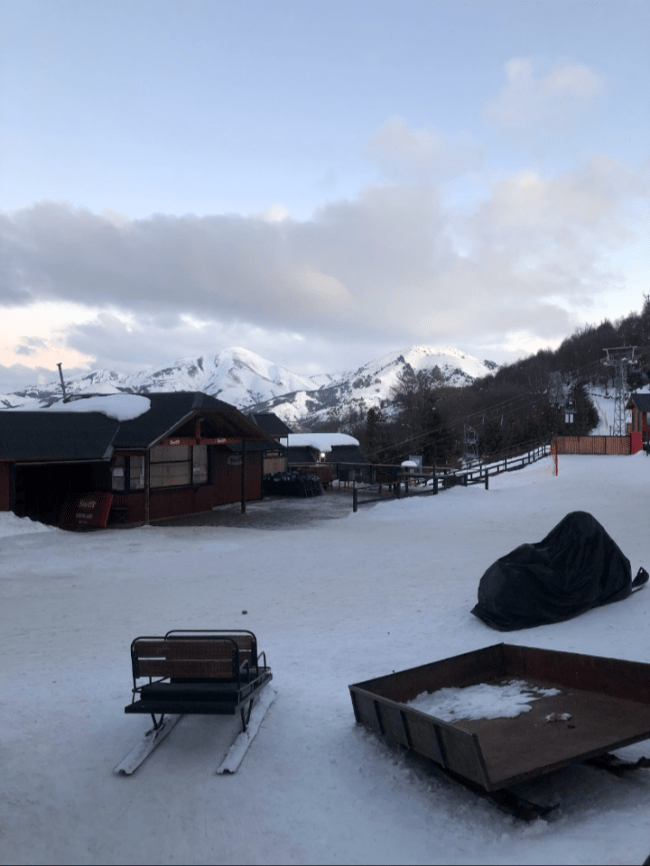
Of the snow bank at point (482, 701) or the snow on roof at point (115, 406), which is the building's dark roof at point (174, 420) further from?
the snow bank at point (482, 701)

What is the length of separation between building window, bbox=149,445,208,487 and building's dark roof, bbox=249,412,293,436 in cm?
928

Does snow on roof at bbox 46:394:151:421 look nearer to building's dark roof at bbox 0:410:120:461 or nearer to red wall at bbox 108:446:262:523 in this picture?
building's dark roof at bbox 0:410:120:461

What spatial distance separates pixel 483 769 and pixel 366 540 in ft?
46.4

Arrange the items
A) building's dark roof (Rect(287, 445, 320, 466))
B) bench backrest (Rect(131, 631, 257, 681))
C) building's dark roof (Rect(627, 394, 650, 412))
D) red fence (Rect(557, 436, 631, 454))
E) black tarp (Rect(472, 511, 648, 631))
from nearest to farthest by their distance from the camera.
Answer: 1. bench backrest (Rect(131, 631, 257, 681))
2. black tarp (Rect(472, 511, 648, 631))
3. red fence (Rect(557, 436, 631, 454))
4. building's dark roof (Rect(627, 394, 650, 412))
5. building's dark roof (Rect(287, 445, 320, 466))

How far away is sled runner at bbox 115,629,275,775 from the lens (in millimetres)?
6102

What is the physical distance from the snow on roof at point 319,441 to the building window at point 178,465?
711 inches

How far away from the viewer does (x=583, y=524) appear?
10.8 meters

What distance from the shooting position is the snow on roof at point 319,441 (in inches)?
1731

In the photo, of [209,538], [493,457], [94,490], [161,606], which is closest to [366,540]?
[209,538]

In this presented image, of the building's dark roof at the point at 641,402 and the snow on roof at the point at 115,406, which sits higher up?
the building's dark roof at the point at 641,402

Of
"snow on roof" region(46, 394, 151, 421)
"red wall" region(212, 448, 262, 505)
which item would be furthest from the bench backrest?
"red wall" region(212, 448, 262, 505)

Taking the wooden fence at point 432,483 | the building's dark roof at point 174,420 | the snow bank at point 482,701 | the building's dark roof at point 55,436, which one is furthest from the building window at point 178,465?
the snow bank at point 482,701

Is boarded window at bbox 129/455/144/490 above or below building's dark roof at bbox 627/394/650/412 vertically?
below

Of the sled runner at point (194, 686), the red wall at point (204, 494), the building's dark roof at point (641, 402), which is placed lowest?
the sled runner at point (194, 686)
